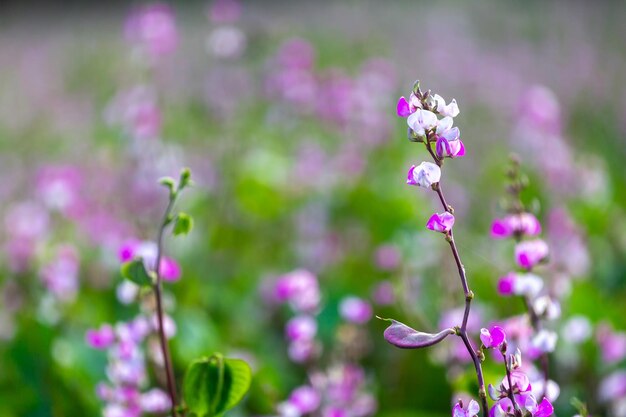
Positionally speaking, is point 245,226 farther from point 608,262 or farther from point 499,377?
point 499,377

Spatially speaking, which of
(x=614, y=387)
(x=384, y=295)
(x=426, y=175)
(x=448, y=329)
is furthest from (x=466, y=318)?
(x=384, y=295)

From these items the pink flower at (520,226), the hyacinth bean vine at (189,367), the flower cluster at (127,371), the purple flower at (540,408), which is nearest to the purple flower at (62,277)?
the flower cluster at (127,371)

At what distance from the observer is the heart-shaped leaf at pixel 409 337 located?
2.12 feet

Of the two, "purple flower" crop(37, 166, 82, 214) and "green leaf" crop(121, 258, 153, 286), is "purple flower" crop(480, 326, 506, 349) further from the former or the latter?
"purple flower" crop(37, 166, 82, 214)

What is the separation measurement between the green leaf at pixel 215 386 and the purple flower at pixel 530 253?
30 cm

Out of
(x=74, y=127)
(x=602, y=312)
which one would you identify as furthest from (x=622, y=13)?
(x=602, y=312)

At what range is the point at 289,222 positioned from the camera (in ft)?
7.22

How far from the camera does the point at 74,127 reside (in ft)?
13.0

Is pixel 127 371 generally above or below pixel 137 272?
below

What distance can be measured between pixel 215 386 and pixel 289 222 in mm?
1423

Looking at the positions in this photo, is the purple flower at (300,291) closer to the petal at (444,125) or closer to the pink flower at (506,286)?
the pink flower at (506,286)

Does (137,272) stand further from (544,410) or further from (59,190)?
(59,190)

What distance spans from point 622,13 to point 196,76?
3106 millimetres

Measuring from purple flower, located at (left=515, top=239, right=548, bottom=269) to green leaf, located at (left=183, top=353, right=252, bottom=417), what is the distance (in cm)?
30
